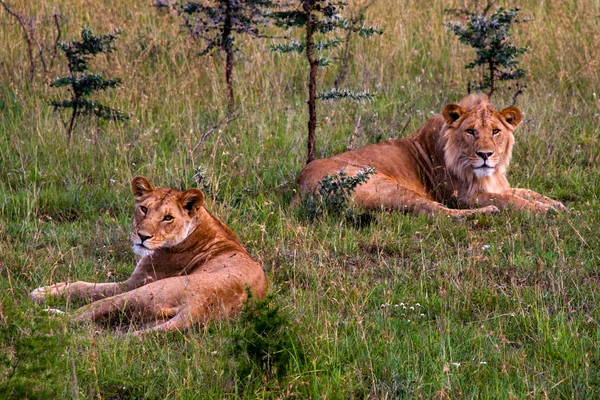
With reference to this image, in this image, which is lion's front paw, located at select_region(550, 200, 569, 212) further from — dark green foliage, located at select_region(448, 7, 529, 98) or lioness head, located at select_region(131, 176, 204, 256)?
lioness head, located at select_region(131, 176, 204, 256)

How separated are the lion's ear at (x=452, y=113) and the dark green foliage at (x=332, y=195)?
1.11 metres

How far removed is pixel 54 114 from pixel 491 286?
198 inches

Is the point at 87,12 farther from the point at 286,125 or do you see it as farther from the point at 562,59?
the point at 562,59

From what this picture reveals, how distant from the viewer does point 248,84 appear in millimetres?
9781

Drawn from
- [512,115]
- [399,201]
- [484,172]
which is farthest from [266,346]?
[512,115]

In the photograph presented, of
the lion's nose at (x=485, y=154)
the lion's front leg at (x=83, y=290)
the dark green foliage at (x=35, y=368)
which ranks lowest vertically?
the lion's front leg at (x=83, y=290)

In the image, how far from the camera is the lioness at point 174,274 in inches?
193

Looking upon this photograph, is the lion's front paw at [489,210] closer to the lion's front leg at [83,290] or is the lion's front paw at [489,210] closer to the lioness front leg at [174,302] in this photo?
the lioness front leg at [174,302]

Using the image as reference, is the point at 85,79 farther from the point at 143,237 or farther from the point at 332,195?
the point at 143,237

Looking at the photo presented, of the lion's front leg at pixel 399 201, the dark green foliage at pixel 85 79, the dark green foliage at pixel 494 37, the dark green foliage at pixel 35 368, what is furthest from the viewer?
the dark green foliage at pixel 494 37

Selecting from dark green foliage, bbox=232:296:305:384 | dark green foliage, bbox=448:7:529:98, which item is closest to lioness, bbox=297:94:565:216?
dark green foliage, bbox=448:7:529:98

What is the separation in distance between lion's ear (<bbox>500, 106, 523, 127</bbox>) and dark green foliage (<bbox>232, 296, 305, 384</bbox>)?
401 cm

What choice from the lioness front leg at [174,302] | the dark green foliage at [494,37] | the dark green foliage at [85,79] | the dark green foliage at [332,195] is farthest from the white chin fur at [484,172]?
the lioness front leg at [174,302]

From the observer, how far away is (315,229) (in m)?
6.75
